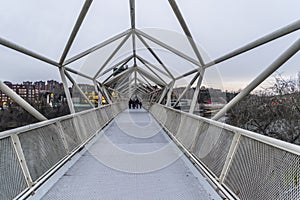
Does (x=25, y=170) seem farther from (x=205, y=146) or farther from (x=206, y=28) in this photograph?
(x=206, y=28)

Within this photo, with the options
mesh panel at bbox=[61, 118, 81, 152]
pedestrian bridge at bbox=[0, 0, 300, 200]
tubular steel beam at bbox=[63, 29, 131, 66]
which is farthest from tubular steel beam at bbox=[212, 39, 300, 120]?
tubular steel beam at bbox=[63, 29, 131, 66]

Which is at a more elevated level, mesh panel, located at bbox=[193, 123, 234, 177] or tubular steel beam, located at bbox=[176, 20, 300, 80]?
tubular steel beam, located at bbox=[176, 20, 300, 80]

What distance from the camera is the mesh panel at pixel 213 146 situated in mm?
3219

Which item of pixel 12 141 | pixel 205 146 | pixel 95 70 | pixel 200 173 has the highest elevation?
pixel 95 70

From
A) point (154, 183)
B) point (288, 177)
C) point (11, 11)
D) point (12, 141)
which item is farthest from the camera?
point (11, 11)

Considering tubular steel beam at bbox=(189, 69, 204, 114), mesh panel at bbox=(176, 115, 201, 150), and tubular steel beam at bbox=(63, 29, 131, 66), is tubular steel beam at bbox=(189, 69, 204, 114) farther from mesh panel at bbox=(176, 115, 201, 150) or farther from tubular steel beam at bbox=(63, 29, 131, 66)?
tubular steel beam at bbox=(63, 29, 131, 66)

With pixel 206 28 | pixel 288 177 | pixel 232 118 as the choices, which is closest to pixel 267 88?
pixel 232 118

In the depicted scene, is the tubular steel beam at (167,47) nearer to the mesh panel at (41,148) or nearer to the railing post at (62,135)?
the railing post at (62,135)

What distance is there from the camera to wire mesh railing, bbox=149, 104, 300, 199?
1888 mm

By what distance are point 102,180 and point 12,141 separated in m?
1.44

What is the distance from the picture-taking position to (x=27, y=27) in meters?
7.58

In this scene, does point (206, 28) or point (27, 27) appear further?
point (206, 28)

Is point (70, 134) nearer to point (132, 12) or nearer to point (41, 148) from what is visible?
point (41, 148)

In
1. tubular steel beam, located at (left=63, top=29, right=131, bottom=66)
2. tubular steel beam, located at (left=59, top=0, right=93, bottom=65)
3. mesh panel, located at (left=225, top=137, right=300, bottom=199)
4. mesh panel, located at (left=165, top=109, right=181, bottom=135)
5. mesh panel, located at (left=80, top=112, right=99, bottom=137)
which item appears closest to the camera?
mesh panel, located at (left=225, top=137, right=300, bottom=199)
